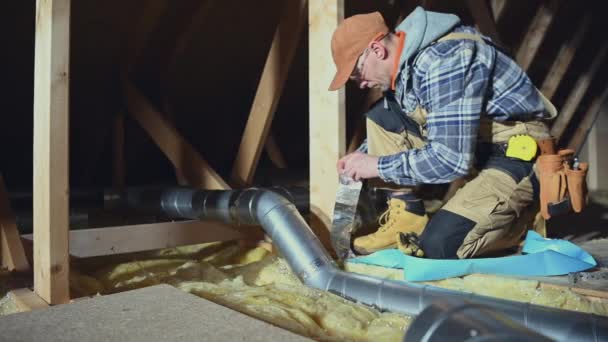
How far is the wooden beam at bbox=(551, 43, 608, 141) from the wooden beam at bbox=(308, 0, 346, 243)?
2.83 metres

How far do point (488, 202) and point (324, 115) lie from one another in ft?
2.14

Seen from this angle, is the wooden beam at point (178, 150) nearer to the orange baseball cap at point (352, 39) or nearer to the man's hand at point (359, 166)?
the man's hand at point (359, 166)

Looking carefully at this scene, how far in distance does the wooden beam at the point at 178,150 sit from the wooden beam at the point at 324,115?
0.62m

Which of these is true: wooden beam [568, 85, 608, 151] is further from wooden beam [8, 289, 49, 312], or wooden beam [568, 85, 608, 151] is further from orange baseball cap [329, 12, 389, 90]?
wooden beam [8, 289, 49, 312]

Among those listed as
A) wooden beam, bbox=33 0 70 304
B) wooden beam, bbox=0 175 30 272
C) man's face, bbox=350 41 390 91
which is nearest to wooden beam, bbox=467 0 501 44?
man's face, bbox=350 41 390 91

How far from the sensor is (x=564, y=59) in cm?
376

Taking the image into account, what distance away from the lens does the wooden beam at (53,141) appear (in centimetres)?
132

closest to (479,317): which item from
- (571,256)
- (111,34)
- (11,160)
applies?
(571,256)

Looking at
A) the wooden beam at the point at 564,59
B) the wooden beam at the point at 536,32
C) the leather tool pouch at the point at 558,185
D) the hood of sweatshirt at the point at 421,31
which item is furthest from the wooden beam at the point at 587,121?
the hood of sweatshirt at the point at 421,31

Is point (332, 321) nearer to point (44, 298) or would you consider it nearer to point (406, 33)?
point (44, 298)

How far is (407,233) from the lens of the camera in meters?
1.86

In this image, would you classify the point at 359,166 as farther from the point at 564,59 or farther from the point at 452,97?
the point at 564,59

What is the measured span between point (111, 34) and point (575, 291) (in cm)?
244

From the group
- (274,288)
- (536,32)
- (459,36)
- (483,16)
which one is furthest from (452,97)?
(536,32)
